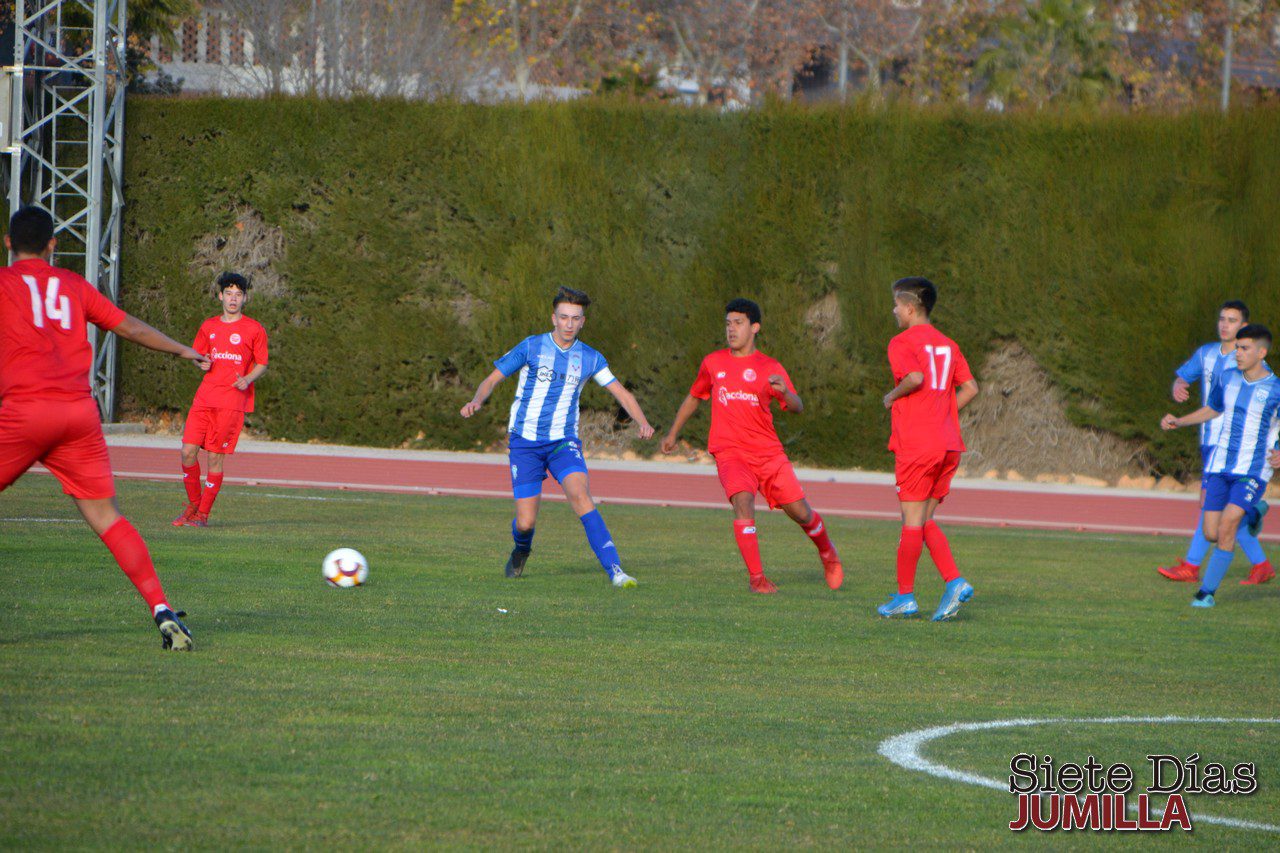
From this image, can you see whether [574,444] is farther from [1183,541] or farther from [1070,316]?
[1070,316]

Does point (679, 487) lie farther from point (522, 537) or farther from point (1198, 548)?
point (522, 537)

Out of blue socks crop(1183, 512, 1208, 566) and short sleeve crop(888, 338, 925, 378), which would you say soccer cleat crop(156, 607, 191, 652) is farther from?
blue socks crop(1183, 512, 1208, 566)

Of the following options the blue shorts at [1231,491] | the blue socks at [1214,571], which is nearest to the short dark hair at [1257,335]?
the blue shorts at [1231,491]

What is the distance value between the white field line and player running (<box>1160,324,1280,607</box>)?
442cm

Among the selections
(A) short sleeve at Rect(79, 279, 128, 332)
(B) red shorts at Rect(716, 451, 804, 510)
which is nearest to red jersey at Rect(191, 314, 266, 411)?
(B) red shorts at Rect(716, 451, 804, 510)

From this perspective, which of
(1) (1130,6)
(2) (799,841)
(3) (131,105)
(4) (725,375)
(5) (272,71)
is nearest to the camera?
(2) (799,841)

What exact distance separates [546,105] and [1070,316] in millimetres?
8028

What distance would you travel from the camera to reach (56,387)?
6.98 metres

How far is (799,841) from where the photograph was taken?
15.5ft

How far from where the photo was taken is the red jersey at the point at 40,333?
22.7 feet

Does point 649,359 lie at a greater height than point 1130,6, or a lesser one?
lesser

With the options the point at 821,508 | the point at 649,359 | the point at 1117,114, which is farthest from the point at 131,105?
the point at 1117,114

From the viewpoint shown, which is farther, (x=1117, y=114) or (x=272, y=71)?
(x=272, y=71)

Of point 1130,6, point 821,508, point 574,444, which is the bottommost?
point 821,508
